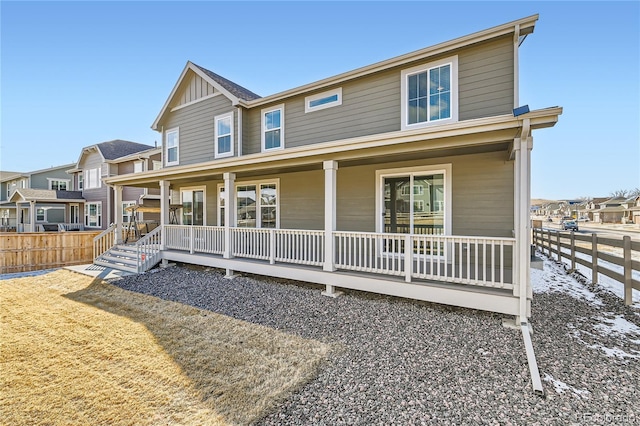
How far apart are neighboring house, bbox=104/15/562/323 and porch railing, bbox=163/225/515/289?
4 cm

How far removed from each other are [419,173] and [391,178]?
0.79 metres

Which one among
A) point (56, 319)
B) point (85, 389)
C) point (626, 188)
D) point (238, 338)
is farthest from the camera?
point (626, 188)

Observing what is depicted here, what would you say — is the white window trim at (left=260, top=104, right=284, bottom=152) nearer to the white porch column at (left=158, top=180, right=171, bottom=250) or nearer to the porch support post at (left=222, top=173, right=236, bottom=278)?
the porch support post at (left=222, top=173, right=236, bottom=278)

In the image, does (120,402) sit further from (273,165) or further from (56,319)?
(273,165)

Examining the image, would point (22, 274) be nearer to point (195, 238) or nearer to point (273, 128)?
point (195, 238)

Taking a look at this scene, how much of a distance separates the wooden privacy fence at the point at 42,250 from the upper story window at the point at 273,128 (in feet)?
28.5

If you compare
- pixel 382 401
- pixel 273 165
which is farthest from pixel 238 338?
pixel 273 165

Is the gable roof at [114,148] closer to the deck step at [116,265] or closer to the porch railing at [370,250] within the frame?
the deck step at [116,265]

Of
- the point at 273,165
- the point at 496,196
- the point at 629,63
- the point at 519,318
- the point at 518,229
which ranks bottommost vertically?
the point at 519,318

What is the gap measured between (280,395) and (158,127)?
13346 millimetres

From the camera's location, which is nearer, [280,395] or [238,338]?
[280,395]

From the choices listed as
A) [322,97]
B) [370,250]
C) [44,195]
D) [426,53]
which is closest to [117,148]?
[44,195]

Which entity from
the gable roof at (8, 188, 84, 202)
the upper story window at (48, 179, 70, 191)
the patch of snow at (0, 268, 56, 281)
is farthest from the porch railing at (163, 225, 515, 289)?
the upper story window at (48, 179, 70, 191)

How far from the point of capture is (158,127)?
513 inches
